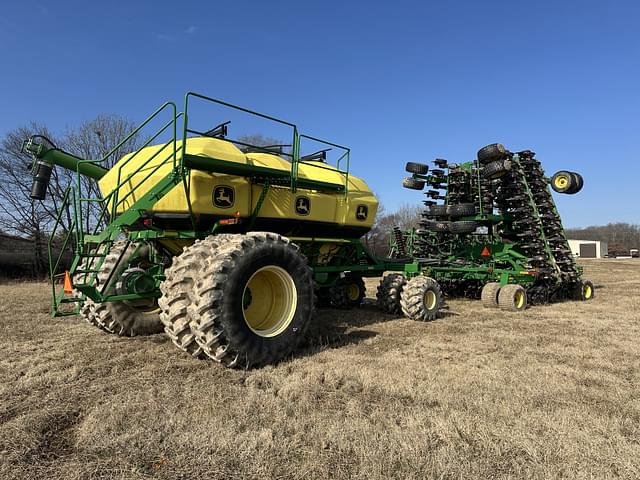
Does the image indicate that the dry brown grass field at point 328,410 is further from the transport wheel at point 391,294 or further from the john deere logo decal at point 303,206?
the transport wheel at point 391,294

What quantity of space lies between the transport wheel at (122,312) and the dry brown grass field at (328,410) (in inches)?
10.6

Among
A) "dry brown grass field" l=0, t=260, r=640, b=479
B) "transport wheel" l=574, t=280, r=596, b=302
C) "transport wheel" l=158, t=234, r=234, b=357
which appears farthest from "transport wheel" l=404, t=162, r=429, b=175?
"transport wheel" l=158, t=234, r=234, b=357

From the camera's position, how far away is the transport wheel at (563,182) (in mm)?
13219

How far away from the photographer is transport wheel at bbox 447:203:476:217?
1298cm

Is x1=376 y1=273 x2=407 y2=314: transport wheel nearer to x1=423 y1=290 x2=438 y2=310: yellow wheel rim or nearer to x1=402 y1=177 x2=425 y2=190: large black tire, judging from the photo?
x1=423 y1=290 x2=438 y2=310: yellow wheel rim

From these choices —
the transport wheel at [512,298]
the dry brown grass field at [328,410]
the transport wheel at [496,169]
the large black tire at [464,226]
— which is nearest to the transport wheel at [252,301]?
the dry brown grass field at [328,410]

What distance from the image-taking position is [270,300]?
628 cm

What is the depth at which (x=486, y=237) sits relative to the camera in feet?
44.6

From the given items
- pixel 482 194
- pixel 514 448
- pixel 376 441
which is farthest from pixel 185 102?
pixel 482 194

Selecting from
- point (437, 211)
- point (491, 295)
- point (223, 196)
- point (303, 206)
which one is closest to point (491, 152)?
point (437, 211)

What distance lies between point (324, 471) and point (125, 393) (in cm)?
237

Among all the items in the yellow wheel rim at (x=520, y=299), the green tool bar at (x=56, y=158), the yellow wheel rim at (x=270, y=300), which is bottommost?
the yellow wheel rim at (x=520, y=299)

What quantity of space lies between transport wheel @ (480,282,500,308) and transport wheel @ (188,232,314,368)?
665 cm

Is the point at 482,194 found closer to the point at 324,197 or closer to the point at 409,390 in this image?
the point at 324,197
